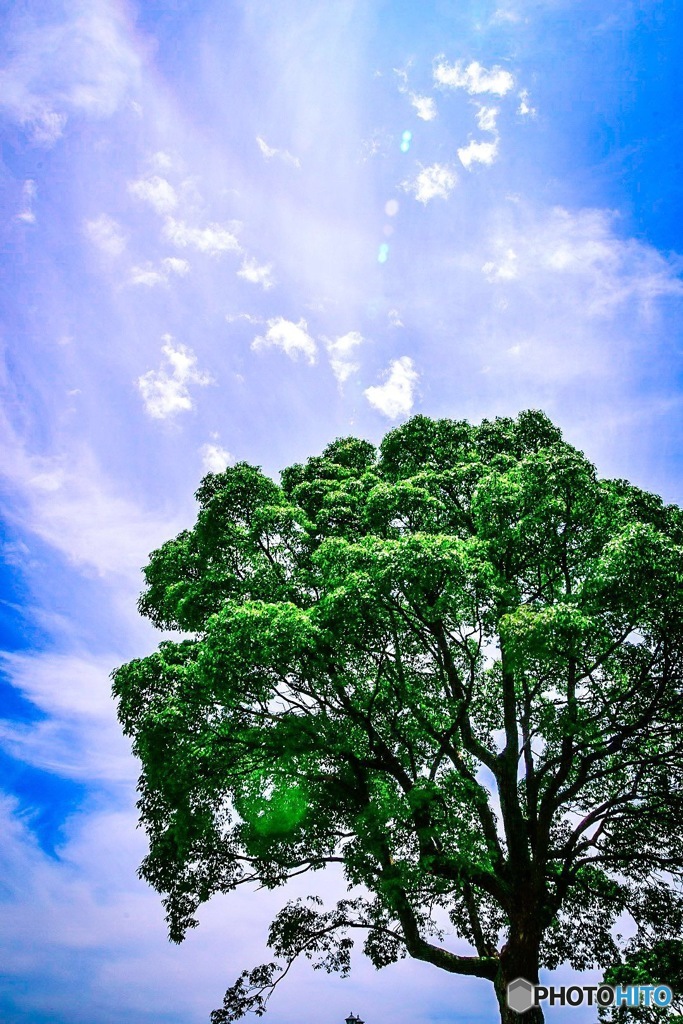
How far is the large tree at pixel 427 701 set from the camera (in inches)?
399

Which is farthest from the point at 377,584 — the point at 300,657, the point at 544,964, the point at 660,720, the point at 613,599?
the point at 544,964

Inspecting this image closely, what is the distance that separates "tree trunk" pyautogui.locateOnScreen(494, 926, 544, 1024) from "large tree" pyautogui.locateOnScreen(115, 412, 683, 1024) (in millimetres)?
33

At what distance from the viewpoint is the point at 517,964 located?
1073 centimetres

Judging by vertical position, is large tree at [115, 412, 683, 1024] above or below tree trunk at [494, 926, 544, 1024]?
above

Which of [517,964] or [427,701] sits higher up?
[427,701]

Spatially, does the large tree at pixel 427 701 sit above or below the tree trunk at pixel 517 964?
above

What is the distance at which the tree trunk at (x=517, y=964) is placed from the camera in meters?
10.5

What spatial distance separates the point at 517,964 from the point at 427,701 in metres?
4.94

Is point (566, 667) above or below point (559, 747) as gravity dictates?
above

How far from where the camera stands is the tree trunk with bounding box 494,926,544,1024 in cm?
1050

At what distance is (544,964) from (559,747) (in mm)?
5184

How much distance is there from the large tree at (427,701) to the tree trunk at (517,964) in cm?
3

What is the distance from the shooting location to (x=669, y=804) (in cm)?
1166

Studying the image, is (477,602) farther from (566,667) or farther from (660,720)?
(660,720)
